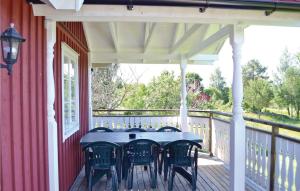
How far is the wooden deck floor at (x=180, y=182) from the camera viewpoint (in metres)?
4.51

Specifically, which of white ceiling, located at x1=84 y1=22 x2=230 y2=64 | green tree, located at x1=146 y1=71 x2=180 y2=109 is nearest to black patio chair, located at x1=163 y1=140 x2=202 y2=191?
white ceiling, located at x1=84 y1=22 x2=230 y2=64

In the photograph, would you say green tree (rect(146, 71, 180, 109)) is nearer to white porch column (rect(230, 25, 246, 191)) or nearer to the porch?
the porch

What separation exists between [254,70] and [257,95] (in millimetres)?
5120

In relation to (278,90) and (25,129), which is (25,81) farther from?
(278,90)

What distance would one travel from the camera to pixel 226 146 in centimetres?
572

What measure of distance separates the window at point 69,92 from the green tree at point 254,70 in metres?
19.6

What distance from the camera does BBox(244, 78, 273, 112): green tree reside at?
1869 centimetres

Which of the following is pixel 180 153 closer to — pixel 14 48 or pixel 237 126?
pixel 237 126

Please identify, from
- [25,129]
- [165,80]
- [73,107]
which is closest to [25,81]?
[25,129]

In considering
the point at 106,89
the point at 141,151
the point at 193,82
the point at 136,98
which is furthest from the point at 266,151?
the point at 193,82

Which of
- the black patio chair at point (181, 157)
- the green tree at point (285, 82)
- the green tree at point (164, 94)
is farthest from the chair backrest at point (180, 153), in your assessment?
the green tree at point (285, 82)

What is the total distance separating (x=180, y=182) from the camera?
4.83 metres

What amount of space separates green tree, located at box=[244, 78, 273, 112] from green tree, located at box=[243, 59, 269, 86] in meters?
3.33

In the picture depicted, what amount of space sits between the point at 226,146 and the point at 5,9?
4881 millimetres
